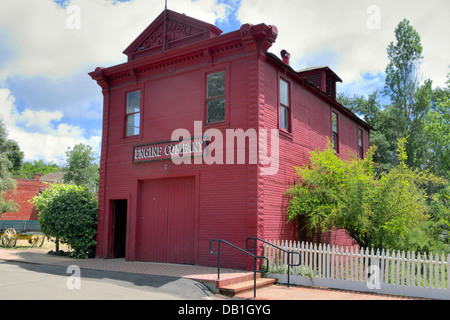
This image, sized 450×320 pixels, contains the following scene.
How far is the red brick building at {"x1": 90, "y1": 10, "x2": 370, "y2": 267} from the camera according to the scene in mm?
11609

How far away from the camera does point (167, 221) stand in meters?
13.2

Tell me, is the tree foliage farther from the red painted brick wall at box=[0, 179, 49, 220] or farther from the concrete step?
the red painted brick wall at box=[0, 179, 49, 220]

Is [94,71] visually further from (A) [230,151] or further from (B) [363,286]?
(B) [363,286]

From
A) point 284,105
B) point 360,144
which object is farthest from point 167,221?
point 360,144

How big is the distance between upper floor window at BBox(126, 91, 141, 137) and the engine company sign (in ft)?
3.34

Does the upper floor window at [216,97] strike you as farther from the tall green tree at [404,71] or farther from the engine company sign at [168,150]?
the tall green tree at [404,71]

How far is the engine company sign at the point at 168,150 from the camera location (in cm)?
1240

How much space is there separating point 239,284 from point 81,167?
44.0m

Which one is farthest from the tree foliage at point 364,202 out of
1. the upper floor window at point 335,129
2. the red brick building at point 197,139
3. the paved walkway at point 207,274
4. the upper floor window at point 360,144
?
the upper floor window at point 360,144

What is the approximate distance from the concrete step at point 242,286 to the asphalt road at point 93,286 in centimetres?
Answer: 38

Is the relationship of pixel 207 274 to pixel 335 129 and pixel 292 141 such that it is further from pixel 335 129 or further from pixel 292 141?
pixel 335 129
